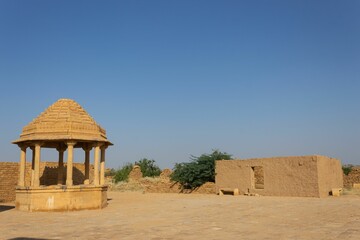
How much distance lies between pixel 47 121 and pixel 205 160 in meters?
14.9

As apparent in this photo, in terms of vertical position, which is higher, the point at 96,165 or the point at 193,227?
the point at 96,165

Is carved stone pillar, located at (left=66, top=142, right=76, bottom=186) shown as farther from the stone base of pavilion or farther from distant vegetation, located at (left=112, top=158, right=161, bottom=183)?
distant vegetation, located at (left=112, top=158, right=161, bottom=183)

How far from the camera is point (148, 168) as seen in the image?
134 feet

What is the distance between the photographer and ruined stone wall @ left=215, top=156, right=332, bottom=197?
19109 mm

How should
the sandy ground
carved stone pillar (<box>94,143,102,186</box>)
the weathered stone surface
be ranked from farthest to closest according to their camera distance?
the weathered stone surface, carved stone pillar (<box>94,143,102,186</box>), the sandy ground

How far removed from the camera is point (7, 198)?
61.3 ft

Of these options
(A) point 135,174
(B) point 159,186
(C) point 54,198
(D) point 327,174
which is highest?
(D) point 327,174

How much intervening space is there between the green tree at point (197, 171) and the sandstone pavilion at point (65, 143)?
11866 mm

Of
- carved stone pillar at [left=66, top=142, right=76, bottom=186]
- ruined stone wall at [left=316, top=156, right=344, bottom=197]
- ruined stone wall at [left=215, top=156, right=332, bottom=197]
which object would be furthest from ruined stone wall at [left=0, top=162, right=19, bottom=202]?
ruined stone wall at [left=316, top=156, right=344, bottom=197]

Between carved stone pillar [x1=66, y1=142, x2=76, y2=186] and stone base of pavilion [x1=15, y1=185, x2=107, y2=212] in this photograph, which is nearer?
stone base of pavilion [x1=15, y1=185, x2=107, y2=212]

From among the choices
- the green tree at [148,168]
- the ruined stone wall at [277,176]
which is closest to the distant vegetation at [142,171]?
the green tree at [148,168]

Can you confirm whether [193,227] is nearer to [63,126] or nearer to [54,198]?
[54,198]

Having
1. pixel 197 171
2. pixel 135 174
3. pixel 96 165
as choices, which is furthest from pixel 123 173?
pixel 96 165

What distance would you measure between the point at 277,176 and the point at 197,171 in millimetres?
7043
